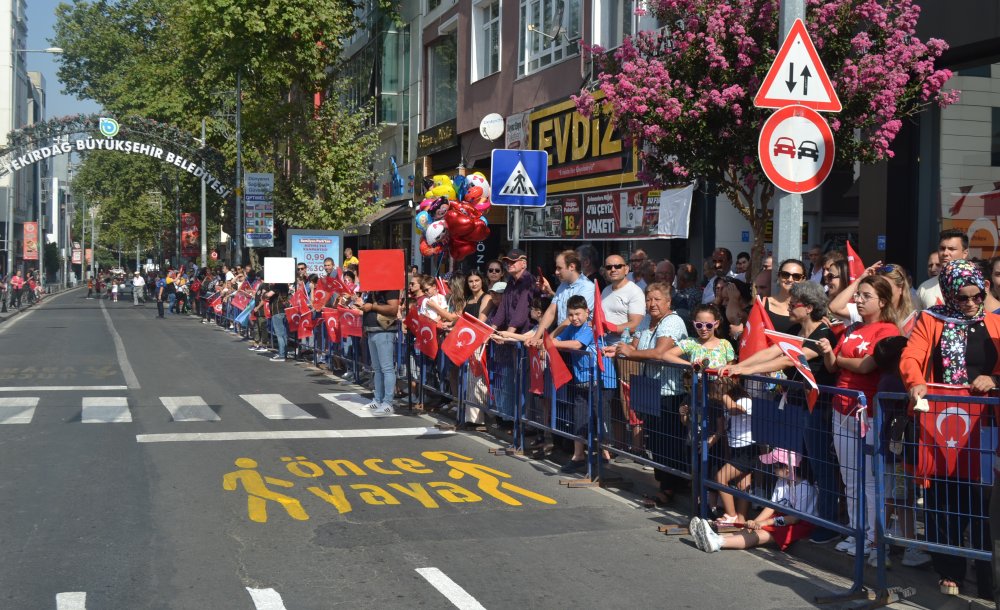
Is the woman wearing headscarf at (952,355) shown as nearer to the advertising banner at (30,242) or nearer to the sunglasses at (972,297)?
the sunglasses at (972,297)

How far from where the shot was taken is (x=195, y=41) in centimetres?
3366

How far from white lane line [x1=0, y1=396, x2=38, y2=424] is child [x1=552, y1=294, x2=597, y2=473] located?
642 centimetres

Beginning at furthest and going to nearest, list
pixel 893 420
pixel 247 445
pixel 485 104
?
1. pixel 485 104
2. pixel 247 445
3. pixel 893 420

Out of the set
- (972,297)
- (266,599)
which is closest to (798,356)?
(972,297)

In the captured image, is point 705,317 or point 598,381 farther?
point 598,381

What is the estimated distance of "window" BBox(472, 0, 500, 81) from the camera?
26.0 metres

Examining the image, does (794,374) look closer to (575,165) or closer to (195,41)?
(575,165)

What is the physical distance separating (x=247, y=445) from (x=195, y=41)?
1020 inches

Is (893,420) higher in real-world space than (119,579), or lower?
higher

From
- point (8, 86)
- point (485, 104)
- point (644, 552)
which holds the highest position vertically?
point (8, 86)

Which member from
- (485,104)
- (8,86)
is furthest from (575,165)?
(8,86)

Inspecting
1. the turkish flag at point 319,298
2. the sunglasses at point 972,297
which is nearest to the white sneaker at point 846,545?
the sunglasses at point 972,297

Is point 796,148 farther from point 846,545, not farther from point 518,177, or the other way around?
point 518,177

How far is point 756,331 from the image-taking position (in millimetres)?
7039
